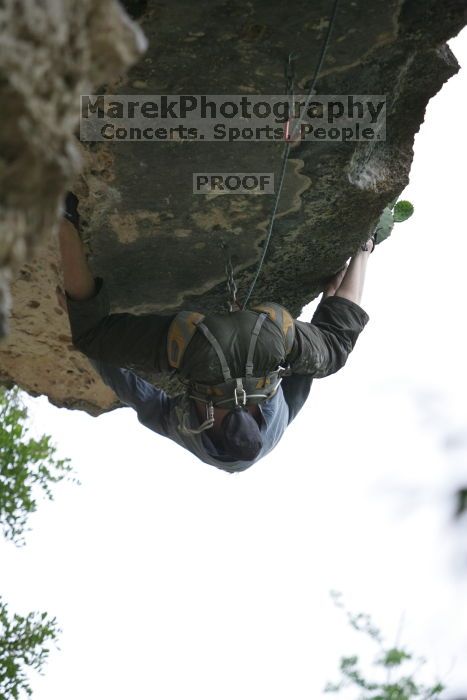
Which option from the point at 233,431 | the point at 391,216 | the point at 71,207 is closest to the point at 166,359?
the point at 233,431

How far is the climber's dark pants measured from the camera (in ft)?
12.9

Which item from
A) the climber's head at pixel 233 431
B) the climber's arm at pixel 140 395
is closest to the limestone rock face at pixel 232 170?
the climber's arm at pixel 140 395

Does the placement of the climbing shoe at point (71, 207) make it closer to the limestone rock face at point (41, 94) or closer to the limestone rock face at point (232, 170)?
the limestone rock face at point (232, 170)

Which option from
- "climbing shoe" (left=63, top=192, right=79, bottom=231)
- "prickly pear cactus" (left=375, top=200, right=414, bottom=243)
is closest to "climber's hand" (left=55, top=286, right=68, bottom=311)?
"climbing shoe" (left=63, top=192, right=79, bottom=231)

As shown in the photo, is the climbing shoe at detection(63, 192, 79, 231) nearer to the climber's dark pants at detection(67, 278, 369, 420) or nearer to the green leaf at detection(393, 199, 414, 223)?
the climber's dark pants at detection(67, 278, 369, 420)

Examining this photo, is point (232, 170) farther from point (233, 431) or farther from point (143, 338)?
point (233, 431)

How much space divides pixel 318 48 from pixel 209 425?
1.44m

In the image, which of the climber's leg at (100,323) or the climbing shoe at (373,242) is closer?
the climber's leg at (100,323)

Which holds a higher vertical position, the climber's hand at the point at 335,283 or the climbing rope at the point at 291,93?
the climbing rope at the point at 291,93

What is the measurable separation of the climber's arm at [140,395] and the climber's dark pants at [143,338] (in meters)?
0.20

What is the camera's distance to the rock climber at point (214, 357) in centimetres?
378

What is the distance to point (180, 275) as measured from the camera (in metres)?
4.55

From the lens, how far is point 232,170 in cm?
398

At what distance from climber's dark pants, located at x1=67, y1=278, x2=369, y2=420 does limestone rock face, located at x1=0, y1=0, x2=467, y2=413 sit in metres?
0.38
